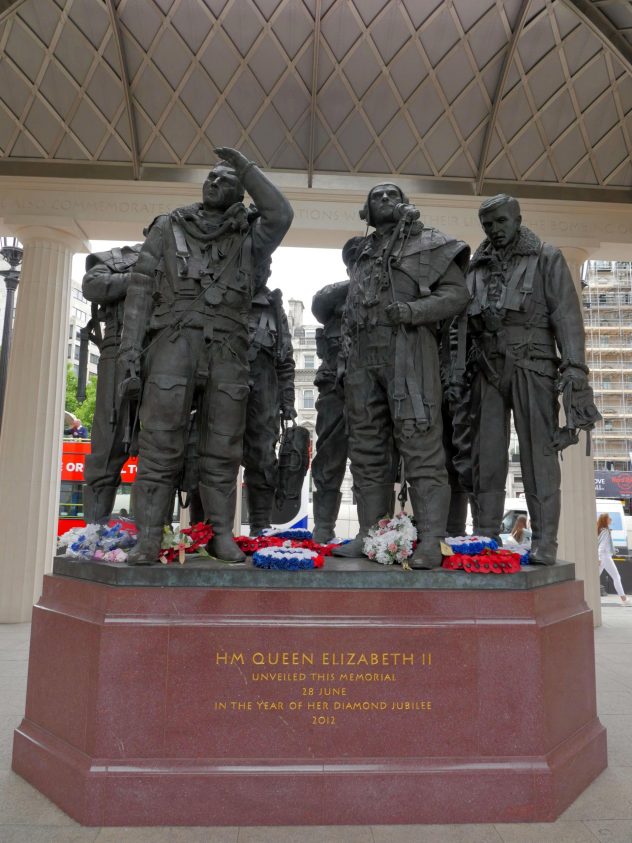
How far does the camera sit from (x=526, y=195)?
11578 mm

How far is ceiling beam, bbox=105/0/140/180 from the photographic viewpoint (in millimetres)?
10336

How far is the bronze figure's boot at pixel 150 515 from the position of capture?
4.10 m

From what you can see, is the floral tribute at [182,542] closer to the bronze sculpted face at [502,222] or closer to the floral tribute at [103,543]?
the floral tribute at [103,543]

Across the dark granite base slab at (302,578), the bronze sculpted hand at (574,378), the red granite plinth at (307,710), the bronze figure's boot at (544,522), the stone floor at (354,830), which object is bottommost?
the stone floor at (354,830)

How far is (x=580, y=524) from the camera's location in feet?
35.4

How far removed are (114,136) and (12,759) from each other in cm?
1002

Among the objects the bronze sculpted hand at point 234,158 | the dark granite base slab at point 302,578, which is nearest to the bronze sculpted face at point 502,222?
the bronze sculpted hand at point 234,158

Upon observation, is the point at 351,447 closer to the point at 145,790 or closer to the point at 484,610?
the point at 484,610

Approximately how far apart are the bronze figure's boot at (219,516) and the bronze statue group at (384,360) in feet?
0.04

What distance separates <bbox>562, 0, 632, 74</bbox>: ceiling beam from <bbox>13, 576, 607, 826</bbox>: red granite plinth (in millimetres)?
9712

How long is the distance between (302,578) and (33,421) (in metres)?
7.99

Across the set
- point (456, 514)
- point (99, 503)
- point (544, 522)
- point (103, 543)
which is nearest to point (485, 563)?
point (544, 522)

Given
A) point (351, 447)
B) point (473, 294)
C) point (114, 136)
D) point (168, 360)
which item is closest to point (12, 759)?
point (168, 360)

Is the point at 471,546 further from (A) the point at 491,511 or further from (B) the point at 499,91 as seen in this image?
(B) the point at 499,91
